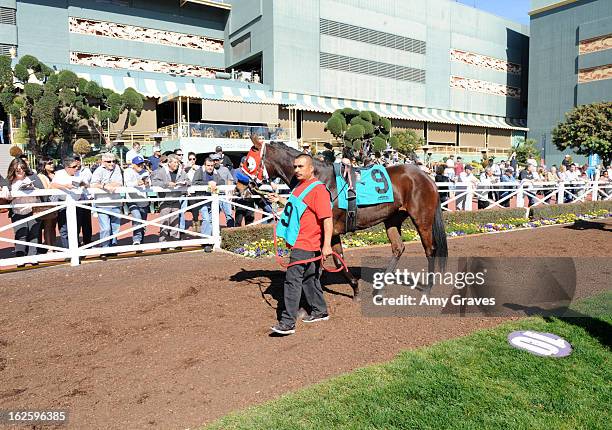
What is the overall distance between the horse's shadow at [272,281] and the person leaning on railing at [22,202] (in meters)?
3.69

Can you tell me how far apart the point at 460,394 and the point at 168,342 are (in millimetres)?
2793

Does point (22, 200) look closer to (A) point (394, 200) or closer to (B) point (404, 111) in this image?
(A) point (394, 200)

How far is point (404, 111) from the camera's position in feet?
149

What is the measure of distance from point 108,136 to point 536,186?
82.6 feet

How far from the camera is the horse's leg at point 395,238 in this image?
20.1 feet

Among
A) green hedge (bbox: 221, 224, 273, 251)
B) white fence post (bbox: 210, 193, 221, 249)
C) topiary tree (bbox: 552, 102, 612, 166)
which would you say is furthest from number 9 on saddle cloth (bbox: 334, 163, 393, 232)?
topiary tree (bbox: 552, 102, 612, 166)

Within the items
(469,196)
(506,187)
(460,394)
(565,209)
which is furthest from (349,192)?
(565,209)

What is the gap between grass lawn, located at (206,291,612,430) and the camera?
119 inches

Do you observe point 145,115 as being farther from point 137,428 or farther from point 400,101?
point 137,428

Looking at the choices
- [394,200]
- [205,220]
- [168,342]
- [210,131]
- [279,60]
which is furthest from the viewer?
[279,60]

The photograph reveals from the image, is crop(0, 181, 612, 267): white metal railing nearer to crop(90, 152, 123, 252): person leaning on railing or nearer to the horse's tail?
crop(90, 152, 123, 252): person leaning on railing

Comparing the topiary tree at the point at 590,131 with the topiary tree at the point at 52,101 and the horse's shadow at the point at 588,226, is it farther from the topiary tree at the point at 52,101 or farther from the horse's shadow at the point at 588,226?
the topiary tree at the point at 52,101

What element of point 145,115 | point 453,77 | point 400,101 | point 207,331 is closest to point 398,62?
point 400,101

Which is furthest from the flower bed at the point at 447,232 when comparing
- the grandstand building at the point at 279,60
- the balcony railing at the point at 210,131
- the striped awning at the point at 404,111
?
the striped awning at the point at 404,111
